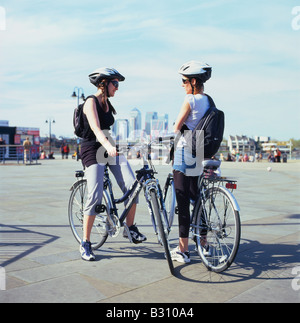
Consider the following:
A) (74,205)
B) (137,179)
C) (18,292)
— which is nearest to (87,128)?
(137,179)

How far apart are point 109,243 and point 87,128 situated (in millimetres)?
1402

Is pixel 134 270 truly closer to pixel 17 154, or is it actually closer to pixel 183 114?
pixel 183 114

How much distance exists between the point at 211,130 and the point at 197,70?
561 millimetres

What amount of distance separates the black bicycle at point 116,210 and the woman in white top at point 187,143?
20 cm

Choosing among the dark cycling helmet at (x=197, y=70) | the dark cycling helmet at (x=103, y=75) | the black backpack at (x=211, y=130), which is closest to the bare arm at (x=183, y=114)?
the black backpack at (x=211, y=130)

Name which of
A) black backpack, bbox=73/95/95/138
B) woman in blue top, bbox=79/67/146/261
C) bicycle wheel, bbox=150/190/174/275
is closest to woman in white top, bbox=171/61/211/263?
bicycle wheel, bbox=150/190/174/275

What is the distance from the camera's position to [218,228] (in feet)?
11.9

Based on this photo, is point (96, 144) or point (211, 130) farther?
point (96, 144)

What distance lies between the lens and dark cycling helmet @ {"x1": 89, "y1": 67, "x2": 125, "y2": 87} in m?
4.00

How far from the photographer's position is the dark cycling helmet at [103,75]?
400cm

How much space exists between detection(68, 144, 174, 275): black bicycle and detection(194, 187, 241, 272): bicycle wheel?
13.5 inches

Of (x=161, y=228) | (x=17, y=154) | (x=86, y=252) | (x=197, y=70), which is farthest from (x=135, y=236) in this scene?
(x=17, y=154)

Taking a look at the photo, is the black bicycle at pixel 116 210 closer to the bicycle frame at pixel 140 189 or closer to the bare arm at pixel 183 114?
the bicycle frame at pixel 140 189
